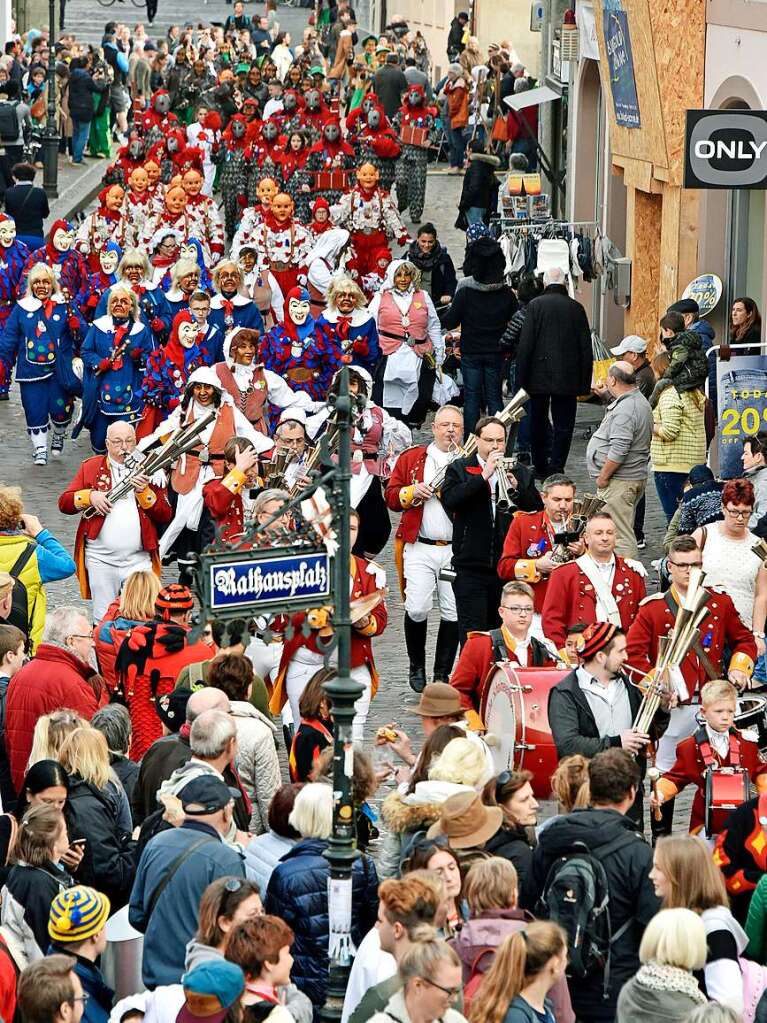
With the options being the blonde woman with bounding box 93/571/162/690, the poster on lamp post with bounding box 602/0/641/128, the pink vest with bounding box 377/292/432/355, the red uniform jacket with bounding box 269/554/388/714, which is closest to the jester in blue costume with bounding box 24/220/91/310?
the pink vest with bounding box 377/292/432/355

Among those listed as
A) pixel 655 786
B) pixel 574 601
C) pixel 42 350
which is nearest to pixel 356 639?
pixel 574 601

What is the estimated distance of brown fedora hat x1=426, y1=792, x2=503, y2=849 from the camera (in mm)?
8047

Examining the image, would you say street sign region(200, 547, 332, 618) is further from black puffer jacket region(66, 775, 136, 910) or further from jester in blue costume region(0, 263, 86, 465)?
jester in blue costume region(0, 263, 86, 465)

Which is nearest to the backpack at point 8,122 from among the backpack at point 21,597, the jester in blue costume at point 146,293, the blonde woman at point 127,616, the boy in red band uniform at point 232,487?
the jester in blue costume at point 146,293

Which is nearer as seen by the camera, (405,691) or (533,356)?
(405,691)

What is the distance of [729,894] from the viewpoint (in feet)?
27.1

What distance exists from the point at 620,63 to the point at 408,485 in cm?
972

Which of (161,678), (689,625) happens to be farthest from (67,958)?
(689,625)

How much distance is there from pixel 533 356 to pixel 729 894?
32.3 ft

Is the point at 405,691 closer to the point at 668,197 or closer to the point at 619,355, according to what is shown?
the point at 619,355

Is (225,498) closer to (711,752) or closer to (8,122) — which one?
(711,752)

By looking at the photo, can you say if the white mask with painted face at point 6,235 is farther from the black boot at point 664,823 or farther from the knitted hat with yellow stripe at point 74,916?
the knitted hat with yellow stripe at point 74,916

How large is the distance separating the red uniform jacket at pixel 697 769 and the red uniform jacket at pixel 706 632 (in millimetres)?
1162

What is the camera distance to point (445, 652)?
43.5ft
